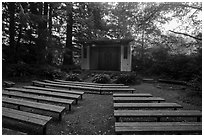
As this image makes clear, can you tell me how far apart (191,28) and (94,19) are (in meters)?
8.68

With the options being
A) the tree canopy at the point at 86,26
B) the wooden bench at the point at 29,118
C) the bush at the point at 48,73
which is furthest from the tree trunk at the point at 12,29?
the wooden bench at the point at 29,118

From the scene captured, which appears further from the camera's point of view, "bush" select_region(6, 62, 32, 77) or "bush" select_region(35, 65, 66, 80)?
"bush" select_region(35, 65, 66, 80)

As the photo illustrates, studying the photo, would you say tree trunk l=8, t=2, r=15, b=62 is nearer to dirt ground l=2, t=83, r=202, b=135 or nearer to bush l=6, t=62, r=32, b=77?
bush l=6, t=62, r=32, b=77

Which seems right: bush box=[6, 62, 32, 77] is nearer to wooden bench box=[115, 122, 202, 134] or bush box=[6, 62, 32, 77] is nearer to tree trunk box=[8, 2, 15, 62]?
tree trunk box=[8, 2, 15, 62]

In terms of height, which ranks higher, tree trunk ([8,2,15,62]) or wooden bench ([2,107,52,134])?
tree trunk ([8,2,15,62])

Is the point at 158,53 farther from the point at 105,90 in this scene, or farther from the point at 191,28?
the point at 105,90

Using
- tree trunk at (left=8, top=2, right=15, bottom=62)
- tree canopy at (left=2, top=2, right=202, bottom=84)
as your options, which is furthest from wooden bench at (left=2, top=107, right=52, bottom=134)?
tree trunk at (left=8, top=2, right=15, bottom=62)

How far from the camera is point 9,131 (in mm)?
3609

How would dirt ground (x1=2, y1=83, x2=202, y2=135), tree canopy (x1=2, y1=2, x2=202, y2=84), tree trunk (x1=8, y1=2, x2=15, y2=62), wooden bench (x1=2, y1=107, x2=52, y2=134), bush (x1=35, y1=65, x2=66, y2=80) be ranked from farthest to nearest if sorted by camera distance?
bush (x1=35, y1=65, x2=66, y2=80) → tree trunk (x1=8, y1=2, x2=15, y2=62) → tree canopy (x1=2, y1=2, x2=202, y2=84) → dirt ground (x1=2, y1=83, x2=202, y2=135) → wooden bench (x1=2, y1=107, x2=52, y2=134)

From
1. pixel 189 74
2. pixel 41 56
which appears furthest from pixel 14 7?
pixel 189 74

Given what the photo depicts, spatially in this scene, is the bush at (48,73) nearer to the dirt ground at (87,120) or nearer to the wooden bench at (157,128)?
the dirt ground at (87,120)

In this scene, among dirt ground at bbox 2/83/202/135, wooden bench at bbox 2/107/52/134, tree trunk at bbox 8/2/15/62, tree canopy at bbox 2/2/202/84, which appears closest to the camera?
wooden bench at bbox 2/107/52/134

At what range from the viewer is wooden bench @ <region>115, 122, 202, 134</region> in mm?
3400

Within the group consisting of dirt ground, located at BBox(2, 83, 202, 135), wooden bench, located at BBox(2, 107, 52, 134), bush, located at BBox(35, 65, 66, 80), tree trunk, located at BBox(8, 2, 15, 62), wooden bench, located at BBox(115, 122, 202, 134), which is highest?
tree trunk, located at BBox(8, 2, 15, 62)
